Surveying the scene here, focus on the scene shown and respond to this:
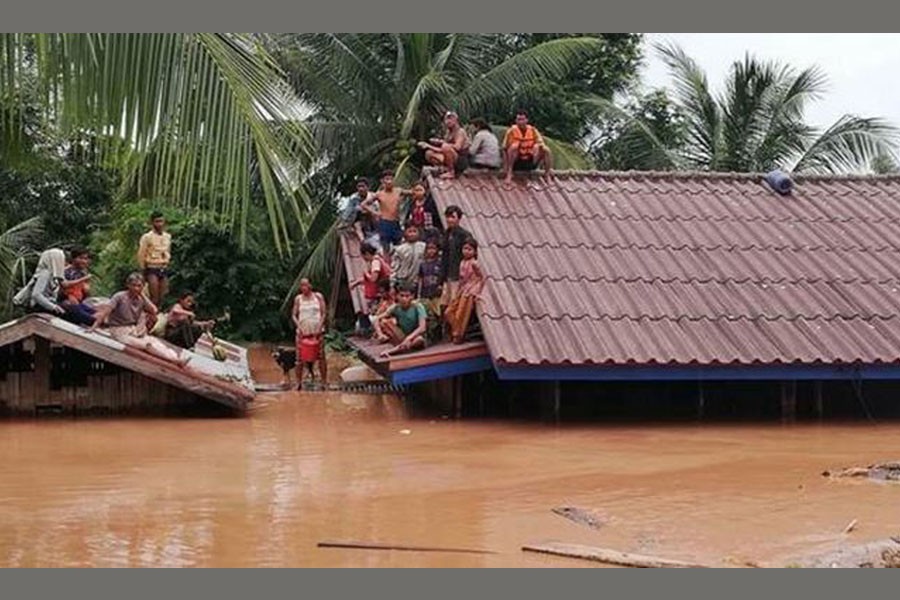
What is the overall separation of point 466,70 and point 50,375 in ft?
37.7

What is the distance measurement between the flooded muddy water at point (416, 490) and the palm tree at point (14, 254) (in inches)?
209

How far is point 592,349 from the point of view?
1165cm

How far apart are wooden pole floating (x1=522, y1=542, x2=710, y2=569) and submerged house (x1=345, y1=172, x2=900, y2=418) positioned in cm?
466

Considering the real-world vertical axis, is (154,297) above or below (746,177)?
below

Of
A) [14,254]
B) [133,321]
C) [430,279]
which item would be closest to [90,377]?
[133,321]

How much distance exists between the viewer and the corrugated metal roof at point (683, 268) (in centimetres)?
1185

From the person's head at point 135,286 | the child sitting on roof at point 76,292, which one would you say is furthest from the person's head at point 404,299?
the child sitting on roof at point 76,292

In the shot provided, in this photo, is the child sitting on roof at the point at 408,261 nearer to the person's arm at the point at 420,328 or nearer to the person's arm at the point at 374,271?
the person's arm at the point at 374,271

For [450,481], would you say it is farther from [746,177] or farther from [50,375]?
[746,177]

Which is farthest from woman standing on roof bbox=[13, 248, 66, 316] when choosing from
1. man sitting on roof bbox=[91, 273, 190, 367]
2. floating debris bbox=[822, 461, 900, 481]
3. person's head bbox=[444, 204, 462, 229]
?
floating debris bbox=[822, 461, 900, 481]

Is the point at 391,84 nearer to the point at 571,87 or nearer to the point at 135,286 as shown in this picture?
the point at 571,87

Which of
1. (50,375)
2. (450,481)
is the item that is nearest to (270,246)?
(50,375)

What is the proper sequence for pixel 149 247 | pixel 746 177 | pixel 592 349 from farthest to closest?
pixel 746 177 < pixel 149 247 < pixel 592 349

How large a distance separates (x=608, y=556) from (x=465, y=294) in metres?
6.07
